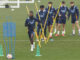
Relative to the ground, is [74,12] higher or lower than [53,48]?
higher

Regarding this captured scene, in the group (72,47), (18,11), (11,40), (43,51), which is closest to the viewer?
(43,51)

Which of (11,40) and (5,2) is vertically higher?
(5,2)

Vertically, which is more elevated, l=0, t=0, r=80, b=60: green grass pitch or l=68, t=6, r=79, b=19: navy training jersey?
l=68, t=6, r=79, b=19: navy training jersey

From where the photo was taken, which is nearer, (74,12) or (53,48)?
(53,48)

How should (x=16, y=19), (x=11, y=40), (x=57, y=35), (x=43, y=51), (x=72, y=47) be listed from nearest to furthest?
(x=43, y=51)
(x=72, y=47)
(x=11, y=40)
(x=57, y=35)
(x=16, y=19)

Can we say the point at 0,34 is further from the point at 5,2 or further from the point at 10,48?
the point at 5,2

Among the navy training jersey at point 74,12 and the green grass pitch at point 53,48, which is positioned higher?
the navy training jersey at point 74,12

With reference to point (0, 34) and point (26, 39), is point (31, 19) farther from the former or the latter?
point (0, 34)

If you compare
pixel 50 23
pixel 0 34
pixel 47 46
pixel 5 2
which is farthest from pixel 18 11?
pixel 47 46

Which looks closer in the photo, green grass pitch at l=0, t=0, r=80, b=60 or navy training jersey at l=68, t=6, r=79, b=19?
green grass pitch at l=0, t=0, r=80, b=60

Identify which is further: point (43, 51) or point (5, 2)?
point (5, 2)

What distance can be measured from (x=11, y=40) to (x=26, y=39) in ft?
3.12

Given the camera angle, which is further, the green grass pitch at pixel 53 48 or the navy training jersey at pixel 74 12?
the navy training jersey at pixel 74 12

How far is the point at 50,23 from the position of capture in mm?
19656
